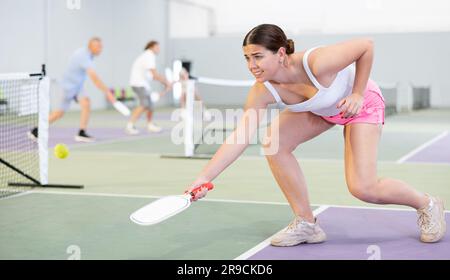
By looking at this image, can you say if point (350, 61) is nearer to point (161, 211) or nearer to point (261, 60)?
point (261, 60)

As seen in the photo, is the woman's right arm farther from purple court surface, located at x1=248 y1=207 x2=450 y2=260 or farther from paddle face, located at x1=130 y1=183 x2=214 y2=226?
purple court surface, located at x1=248 y1=207 x2=450 y2=260

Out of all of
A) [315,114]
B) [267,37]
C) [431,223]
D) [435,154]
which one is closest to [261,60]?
[267,37]

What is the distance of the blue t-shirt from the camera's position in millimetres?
11656

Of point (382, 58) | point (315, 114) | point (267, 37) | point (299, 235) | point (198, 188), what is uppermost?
point (382, 58)

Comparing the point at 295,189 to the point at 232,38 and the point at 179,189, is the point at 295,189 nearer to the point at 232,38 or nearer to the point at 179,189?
the point at 179,189

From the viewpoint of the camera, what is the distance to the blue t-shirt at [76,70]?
38.2ft

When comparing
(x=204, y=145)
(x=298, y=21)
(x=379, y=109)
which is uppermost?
(x=298, y=21)

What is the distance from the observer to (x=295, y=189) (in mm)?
4574

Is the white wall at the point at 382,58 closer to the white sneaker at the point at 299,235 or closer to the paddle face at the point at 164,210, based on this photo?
the white sneaker at the point at 299,235

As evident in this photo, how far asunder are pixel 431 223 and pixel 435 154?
5.84 m

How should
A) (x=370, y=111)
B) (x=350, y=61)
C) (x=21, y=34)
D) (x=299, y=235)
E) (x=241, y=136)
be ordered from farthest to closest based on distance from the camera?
(x=21, y=34) < (x=299, y=235) < (x=370, y=111) < (x=241, y=136) < (x=350, y=61)

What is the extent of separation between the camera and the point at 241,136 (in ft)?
13.7
